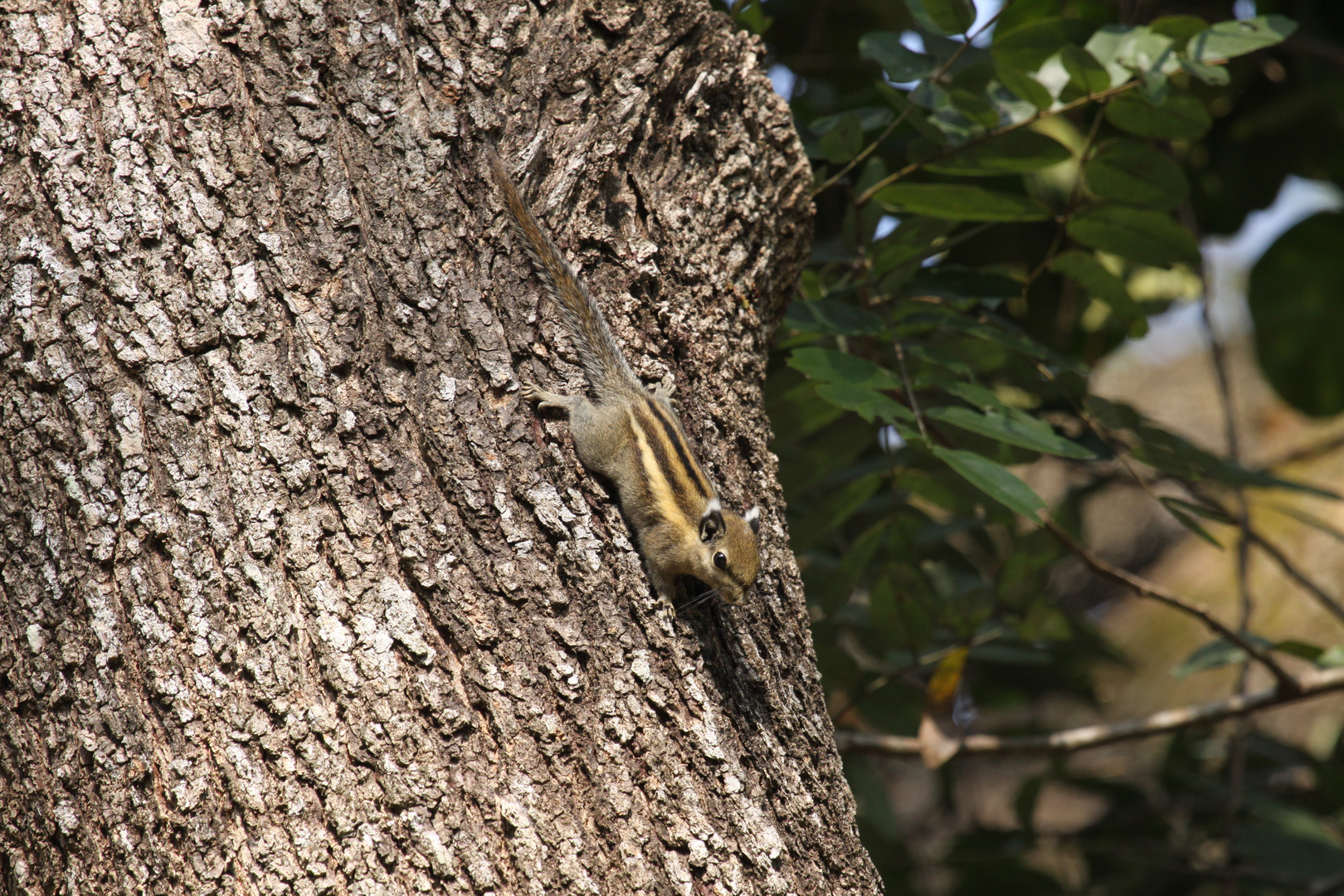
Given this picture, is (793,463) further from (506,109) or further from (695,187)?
(506,109)

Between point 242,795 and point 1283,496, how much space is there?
9426 millimetres

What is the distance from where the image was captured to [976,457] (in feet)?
8.39

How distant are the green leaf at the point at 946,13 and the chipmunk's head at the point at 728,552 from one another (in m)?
1.69

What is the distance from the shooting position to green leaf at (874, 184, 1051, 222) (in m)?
3.11

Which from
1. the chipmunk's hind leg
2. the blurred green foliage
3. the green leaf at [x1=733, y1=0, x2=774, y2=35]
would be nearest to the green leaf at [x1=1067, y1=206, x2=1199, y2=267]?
the blurred green foliage

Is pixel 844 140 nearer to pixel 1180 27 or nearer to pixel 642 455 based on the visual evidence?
pixel 1180 27

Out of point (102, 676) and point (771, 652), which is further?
point (771, 652)

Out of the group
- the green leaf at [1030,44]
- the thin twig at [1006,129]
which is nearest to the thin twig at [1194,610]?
the thin twig at [1006,129]

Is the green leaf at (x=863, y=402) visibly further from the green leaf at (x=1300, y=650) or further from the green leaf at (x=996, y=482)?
the green leaf at (x=1300, y=650)

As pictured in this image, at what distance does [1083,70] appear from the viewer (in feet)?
9.67

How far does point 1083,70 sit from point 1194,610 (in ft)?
6.17

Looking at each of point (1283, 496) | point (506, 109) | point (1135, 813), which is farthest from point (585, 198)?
point (1283, 496)

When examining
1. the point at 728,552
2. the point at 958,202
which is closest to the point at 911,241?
the point at 958,202

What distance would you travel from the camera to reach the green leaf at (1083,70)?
2.90 metres
